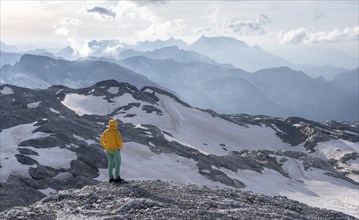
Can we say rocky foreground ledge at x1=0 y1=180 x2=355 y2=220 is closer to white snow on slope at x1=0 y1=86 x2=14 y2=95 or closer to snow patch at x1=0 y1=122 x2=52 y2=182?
snow patch at x1=0 y1=122 x2=52 y2=182

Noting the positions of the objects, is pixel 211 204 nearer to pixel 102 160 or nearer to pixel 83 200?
pixel 83 200

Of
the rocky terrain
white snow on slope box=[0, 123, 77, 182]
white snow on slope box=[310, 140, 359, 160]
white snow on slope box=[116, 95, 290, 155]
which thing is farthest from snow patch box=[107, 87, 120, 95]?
white snow on slope box=[0, 123, 77, 182]

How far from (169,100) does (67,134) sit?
7945 cm

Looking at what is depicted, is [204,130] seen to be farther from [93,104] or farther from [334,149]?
[334,149]

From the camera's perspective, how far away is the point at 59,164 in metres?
55.7

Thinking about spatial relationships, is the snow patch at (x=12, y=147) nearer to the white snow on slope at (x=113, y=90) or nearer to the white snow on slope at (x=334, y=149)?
the white snow on slope at (x=113, y=90)

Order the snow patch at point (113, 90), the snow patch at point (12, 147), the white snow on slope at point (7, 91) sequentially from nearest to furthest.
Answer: the snow patch at point (12, 147) → the white snow on slope at point (7, 91) → the snow patch at point (113, 90)

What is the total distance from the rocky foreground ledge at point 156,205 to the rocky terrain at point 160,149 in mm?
1457

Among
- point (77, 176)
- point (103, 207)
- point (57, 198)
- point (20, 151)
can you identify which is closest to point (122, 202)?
point (103, 207)

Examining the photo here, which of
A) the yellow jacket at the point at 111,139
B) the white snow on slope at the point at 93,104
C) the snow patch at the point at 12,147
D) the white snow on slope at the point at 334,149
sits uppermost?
the yellow jacket at the point at 111,139

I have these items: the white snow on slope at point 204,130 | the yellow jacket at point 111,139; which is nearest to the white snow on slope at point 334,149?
the white snow on slope at point 204,130

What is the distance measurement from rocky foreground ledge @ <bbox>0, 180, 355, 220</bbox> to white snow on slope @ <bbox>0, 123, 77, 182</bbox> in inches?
1229

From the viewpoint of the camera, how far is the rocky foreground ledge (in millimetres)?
18656

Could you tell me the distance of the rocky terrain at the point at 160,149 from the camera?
178 feet
